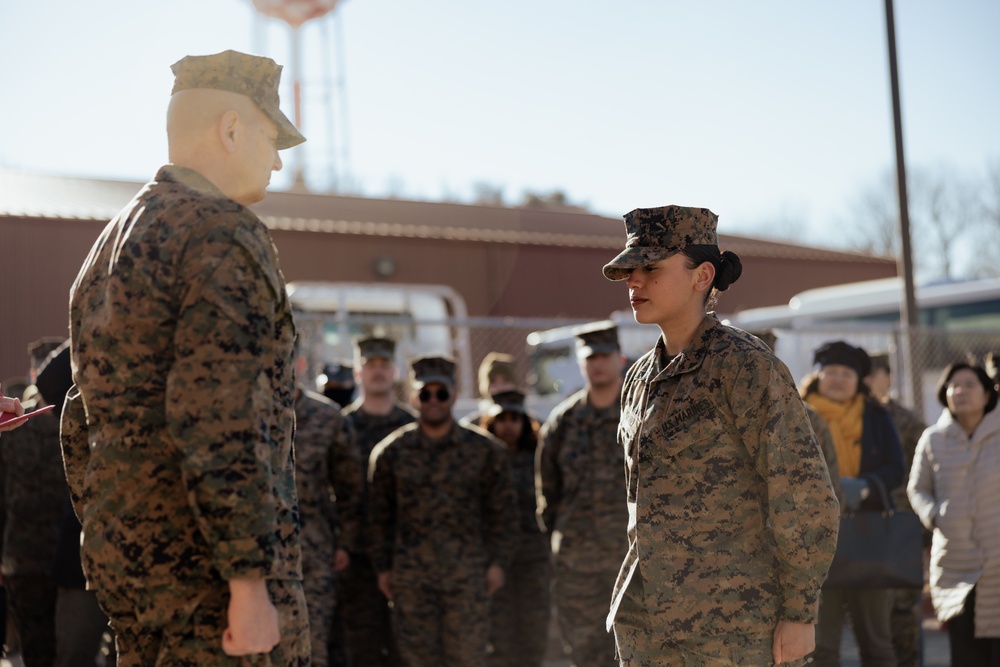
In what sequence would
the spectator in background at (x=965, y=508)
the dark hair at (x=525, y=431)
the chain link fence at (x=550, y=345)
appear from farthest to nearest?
1. the chain link fence at (x=550, y=345)
2. the dark hair at (x=525, y=431)
3. the spectator in background at (x=965, y=508)

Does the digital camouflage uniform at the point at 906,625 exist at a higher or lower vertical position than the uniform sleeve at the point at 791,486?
lower

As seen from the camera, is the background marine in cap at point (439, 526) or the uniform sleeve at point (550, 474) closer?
the background marine in cap at point (439, 526)

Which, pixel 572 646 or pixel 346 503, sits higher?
pixel 346 503

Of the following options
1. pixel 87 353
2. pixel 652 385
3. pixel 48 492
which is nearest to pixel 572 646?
pixel 48 492

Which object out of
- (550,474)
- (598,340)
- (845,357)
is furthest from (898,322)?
(550,474)

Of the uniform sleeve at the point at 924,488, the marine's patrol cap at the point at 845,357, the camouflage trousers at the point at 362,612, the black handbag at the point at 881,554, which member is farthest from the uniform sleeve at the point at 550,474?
the uniform sleeve at the point at 924,488

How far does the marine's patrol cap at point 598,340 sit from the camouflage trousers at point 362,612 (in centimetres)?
183

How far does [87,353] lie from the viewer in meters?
2.65

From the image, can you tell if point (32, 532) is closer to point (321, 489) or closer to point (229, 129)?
point (321, 489)

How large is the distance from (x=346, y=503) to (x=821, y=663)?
2.64 m

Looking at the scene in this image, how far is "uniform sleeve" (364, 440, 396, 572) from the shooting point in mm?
6977

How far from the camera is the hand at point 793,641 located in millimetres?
3373

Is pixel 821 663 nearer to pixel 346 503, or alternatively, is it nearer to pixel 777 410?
pixel 346 503

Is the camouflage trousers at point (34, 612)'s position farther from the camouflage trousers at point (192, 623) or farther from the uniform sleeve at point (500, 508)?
the camouflage trousers at point (192, 623)
